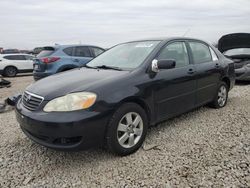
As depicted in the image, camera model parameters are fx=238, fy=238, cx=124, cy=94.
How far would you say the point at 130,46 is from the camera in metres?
4.11

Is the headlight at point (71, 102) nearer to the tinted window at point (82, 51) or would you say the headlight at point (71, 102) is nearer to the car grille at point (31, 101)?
the car grille at point (31, 101)

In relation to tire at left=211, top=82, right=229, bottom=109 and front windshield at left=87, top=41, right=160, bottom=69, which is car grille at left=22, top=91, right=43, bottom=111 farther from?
tire at left=211, top=82, right=229, bottom=109

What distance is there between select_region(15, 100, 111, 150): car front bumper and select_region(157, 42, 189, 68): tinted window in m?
1.53

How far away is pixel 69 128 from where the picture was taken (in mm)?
2631

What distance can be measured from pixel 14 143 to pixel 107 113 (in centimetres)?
178

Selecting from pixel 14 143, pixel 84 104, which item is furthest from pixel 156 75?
pixel 14 143

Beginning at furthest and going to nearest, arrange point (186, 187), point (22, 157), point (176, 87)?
point (176, 87) < point (22, 157) < point (186, 187)

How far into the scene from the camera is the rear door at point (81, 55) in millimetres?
7945

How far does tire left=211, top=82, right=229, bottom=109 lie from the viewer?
4.92 metres

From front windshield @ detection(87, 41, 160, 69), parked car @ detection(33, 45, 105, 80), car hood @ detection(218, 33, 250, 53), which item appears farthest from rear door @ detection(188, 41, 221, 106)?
parked car @ detection(33, 45, 105, 80)

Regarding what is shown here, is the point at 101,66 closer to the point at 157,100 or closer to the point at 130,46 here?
the point at 130,46

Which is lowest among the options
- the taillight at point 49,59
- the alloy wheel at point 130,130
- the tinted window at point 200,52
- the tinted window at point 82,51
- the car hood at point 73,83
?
the alloy wheel at point 130,130

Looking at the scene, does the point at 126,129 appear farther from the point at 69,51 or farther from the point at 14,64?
the point at 14,64

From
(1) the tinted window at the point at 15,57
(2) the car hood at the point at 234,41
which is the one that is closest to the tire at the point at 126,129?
(2) the car hood at the point at 234,41
